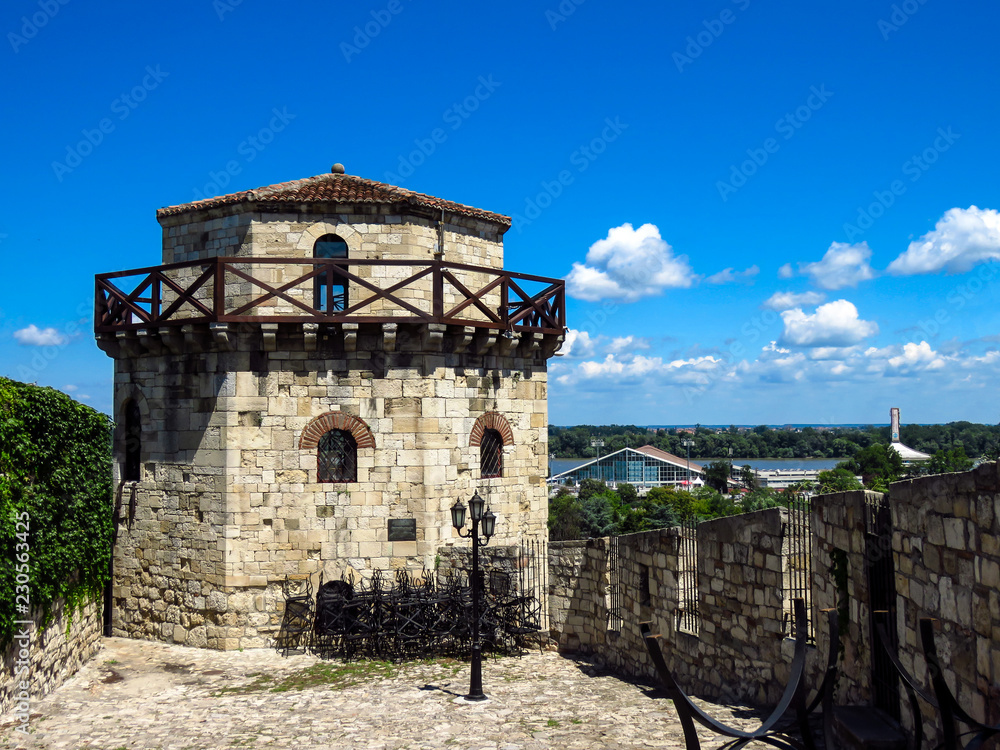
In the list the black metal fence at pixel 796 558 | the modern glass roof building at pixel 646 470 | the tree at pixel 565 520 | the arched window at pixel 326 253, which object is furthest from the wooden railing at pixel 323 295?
the modern glass roof building at pixel 646 470

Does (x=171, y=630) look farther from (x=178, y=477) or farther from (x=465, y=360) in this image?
(x=465, y=360)

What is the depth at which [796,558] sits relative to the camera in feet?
31.8

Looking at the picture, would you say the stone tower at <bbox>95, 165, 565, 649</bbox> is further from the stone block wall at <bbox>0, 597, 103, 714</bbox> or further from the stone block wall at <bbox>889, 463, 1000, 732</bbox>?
the stone block wall at <bbox>889, 463, 1000, 732</bbox>

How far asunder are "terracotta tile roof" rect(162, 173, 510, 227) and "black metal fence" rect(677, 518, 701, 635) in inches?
348

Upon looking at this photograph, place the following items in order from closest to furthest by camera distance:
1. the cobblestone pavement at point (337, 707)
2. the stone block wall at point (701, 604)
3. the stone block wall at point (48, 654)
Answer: the stone block wall at point (701, 604) < the cobblestone pavement at point (337, 707) < the stone block wall at point (48, 654)

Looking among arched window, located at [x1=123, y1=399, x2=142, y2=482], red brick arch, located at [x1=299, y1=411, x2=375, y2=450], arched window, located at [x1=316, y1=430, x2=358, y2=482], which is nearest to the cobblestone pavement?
arched window, located at [x1=316, y1=430, x2=358, y2=482]

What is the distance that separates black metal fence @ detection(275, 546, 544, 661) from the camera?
14648 mm

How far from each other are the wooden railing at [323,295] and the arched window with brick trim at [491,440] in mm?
2088

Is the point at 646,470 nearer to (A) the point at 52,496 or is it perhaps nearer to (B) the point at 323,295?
(B) the point at 323,295

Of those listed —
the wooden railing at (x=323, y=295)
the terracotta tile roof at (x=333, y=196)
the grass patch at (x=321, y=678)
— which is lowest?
the grass patch at (x=321, y=678)

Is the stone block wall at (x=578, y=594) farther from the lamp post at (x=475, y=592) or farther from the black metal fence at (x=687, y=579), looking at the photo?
the lamp post at (x=475, y=592)

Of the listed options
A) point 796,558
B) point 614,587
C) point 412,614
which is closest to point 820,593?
point 796,558

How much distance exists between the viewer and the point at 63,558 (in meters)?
12.6

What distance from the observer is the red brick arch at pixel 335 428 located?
1556cm
